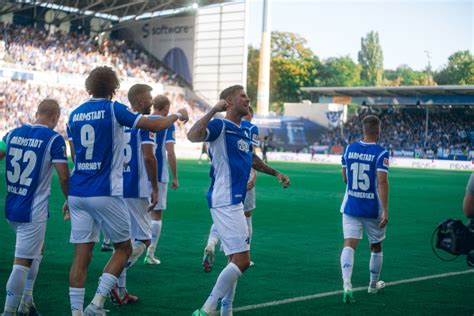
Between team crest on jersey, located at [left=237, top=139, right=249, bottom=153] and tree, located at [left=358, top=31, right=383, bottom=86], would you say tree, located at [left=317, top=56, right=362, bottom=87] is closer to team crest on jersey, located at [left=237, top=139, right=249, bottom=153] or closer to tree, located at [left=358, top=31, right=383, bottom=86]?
tree, located at [left=358, top=31, right=383, bottom=86]

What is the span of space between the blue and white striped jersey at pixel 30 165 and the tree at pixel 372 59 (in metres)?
112

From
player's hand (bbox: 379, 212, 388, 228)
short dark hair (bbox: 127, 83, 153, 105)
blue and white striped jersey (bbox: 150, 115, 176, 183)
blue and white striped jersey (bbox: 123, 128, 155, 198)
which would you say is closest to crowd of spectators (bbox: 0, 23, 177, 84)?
blue and white striped jersey (bbox: 150, 115, 176, 183)

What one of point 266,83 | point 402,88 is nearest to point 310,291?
point 402,88

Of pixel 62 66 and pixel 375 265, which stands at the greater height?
pixel 62 66

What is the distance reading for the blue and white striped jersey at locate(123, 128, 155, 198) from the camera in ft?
22.4

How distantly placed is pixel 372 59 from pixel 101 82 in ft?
373

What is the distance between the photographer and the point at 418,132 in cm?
5350

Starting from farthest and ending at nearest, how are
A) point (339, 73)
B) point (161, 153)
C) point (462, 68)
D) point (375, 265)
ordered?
point (339, 73)
point (462, 68)
point (161, 153)
point (375, 265)

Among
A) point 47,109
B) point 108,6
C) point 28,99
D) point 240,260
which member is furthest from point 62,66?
point 240,260

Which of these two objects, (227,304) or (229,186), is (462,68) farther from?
(227,304)

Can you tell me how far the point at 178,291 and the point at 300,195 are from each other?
511 inches

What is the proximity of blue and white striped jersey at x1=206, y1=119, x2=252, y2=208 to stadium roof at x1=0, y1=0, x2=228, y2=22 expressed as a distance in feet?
156

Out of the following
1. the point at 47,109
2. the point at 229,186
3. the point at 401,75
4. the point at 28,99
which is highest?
the point at 401,75

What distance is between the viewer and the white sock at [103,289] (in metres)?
5.11
